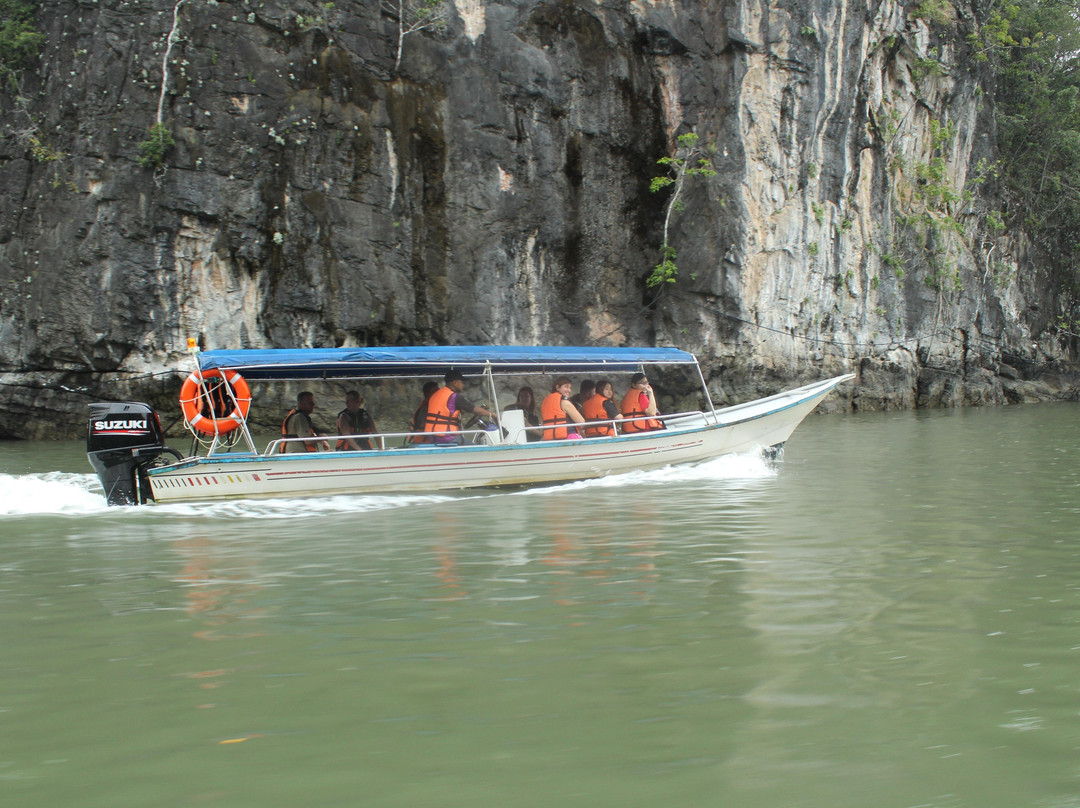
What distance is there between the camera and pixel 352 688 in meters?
3.68

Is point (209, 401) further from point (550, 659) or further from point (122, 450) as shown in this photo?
point (550, 659)

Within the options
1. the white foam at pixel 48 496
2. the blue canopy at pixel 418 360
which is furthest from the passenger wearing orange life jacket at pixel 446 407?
the white foam at pixel 48 496

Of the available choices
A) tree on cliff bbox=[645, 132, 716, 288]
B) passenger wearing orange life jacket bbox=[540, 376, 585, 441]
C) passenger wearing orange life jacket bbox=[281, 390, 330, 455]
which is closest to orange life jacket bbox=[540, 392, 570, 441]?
passenger wearing orange life jacket bbox=[540, 376, 585, 441]

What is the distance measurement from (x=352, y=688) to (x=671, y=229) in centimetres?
1907

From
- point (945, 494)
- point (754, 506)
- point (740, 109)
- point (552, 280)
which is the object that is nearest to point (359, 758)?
point (754, 506)

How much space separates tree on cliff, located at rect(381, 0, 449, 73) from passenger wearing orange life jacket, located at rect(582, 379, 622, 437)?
1238 cm

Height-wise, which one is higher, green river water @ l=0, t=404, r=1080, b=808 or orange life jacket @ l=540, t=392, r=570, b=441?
orange life jacket @ l=540, t=392, r=570, b=441

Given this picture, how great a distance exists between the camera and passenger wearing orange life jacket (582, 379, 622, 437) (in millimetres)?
11367

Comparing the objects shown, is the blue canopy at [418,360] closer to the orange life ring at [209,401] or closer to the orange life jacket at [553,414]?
the orange life ring at [209,401]

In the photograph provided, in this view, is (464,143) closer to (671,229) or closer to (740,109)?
(671,229)

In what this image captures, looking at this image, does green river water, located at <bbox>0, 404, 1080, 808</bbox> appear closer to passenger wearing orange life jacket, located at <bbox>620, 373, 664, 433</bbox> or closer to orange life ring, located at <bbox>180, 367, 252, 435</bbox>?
orange life ring, located at <bbox>180, 367, 252, 435</bbox>

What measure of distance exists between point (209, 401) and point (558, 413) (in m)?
4.30

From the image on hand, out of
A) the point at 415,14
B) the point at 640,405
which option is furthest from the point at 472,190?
the point at 640,405

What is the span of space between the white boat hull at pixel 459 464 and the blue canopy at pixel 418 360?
1072mm
